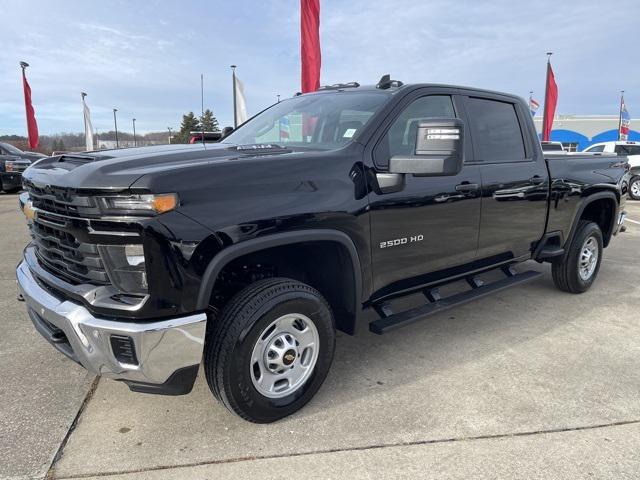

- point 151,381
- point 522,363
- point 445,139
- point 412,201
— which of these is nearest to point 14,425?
point 151,381

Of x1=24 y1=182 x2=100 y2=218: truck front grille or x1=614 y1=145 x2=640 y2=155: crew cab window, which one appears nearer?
x1=24 y1=182 x2=100 y2=218: truck front grille

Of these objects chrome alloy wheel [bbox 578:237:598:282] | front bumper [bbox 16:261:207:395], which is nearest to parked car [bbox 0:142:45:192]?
front bumper [bbox 16:261:207:395]

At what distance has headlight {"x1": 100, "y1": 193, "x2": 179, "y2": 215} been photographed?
2178mm

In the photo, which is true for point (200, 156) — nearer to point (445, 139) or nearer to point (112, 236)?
point (112, 236)

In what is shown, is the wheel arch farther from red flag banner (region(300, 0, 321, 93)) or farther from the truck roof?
red flag banner (region(300, 0, 321, 93))

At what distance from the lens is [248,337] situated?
2496 mm

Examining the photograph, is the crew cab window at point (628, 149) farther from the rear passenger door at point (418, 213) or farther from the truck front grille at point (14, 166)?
the truck front grille at point (14, 166)

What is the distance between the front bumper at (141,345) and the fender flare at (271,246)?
5.8 inches

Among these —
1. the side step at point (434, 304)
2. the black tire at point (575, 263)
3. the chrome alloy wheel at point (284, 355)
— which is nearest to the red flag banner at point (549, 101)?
the black tire at point (575, 263)

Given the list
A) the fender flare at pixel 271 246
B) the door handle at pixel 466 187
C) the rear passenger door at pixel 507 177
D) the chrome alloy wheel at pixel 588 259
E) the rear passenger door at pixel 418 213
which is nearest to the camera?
the fender flare at pixel 271 246

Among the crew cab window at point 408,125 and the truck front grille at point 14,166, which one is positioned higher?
the crew cab window at point 408,125

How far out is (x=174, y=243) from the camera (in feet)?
7.23

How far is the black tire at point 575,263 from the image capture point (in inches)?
195

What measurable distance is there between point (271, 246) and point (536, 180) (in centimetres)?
281
